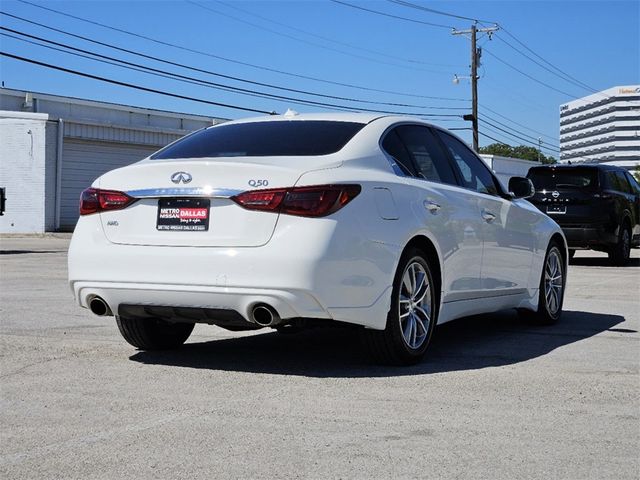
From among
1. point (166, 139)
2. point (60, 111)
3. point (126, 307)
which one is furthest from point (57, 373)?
point (166, 139)

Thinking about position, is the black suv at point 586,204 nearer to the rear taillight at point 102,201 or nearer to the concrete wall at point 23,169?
the rear taillight at point 102,201

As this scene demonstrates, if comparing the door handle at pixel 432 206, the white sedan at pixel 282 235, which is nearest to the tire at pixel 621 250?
the white sedan at pixel 282 235

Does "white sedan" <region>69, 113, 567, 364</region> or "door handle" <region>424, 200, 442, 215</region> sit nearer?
"white sedan" <region>69, 113, 567, 364</region>

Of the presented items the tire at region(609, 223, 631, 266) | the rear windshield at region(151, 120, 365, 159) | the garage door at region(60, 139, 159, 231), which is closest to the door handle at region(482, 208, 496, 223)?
the rear windshield at region(151, 120, 365, 159)

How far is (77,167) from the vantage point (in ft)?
123

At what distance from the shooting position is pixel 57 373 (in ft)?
19.5

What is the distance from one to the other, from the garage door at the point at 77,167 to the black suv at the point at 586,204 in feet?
73.4

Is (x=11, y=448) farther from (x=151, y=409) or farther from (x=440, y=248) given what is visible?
(x=440, y=248)

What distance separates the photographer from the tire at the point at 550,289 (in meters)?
8.65

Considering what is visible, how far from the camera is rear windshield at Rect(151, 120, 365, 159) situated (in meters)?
6.17

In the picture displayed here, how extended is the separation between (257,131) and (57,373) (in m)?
2.05

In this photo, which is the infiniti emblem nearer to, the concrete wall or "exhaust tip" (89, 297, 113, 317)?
"exhaust tip" (89, 297, 113, 317)

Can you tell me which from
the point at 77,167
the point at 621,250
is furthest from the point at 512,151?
the point at 621,250

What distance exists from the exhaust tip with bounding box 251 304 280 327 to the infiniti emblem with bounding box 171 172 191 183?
0.88m
